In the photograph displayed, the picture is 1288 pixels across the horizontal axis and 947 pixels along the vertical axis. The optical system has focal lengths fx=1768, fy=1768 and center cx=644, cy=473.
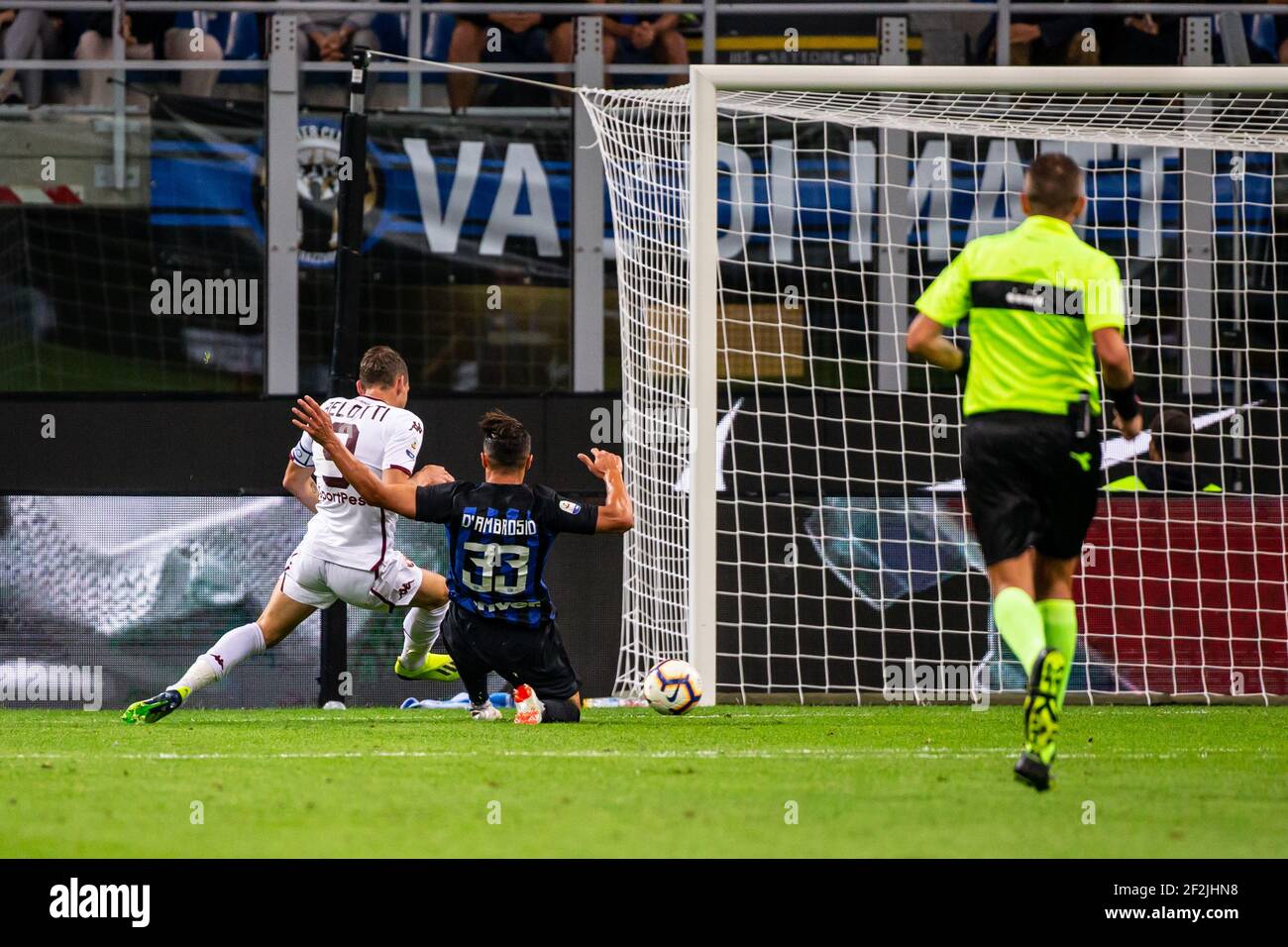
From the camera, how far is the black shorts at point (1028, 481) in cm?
513

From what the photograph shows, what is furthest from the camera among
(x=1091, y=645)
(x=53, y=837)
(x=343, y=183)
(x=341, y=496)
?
(x=1091, y=645)

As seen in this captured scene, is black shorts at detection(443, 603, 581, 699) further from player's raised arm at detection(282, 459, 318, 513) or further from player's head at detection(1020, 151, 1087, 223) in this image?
player's head at detection(1020, 151, 1087, 223)

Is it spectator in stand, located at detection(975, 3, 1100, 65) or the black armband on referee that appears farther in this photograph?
spectator in stand, located at detection(975, 3, 1100, 65)

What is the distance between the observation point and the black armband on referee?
17.0ft

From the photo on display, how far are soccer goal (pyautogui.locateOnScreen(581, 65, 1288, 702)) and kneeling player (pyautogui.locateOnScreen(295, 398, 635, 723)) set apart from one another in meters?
1.31

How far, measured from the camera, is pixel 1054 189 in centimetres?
527

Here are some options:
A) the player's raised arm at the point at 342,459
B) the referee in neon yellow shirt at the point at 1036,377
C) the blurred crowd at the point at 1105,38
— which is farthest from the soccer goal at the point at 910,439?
the referee in neon yellow shirt at the point at 1036,377

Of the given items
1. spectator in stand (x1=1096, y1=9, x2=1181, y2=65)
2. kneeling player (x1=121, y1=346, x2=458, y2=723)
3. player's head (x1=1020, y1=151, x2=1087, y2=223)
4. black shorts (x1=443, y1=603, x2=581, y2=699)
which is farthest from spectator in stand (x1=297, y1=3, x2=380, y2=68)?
player's head (x1=1020, y1=151, x2=1087, y2=223)

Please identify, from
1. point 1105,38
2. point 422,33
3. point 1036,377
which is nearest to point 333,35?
point 422,33

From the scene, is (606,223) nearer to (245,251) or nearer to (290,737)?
(245,251)

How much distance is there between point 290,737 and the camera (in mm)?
6738

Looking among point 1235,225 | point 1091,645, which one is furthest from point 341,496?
point 1235,225

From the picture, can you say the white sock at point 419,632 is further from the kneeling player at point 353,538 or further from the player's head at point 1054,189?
Result: the player's head at point 1054,189

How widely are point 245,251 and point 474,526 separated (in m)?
5.15
